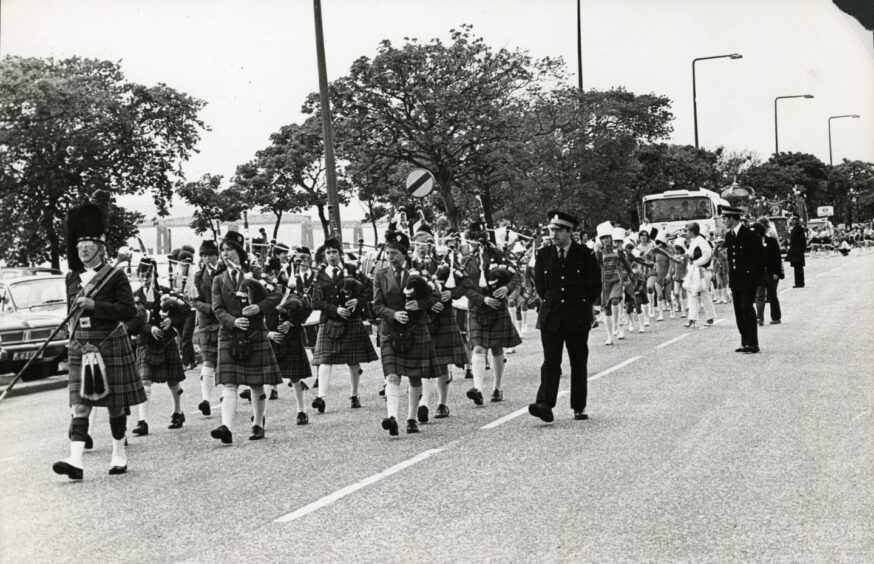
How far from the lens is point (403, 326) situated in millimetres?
10508

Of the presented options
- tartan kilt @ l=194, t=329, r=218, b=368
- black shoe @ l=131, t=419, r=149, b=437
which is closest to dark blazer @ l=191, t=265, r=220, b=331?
tartan kilt @ l=194, t=329, r=218, b=368

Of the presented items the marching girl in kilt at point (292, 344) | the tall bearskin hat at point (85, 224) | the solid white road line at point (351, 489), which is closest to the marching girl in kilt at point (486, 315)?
the marching girl in kilt at point (292, 344)

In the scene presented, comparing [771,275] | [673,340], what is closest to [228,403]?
[673,340]

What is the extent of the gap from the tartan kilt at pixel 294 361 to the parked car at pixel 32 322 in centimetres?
674

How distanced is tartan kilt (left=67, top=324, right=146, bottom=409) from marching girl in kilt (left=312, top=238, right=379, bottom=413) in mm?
3600

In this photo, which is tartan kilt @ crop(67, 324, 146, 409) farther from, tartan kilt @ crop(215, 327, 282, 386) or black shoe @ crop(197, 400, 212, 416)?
black shoe @ crop(197, 400, 212, 416)

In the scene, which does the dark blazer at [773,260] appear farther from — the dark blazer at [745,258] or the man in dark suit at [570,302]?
the man in dark suit at [570,302]

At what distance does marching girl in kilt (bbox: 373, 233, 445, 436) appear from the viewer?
1041cm

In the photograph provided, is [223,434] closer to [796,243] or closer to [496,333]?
[496,333]

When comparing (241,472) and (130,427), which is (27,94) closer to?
(130,427)

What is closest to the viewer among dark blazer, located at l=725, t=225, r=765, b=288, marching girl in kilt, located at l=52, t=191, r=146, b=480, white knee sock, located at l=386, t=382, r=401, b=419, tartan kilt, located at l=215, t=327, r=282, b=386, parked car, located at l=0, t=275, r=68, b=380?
marching girl in kilt, located at l=52, t=191, r=146, b=480

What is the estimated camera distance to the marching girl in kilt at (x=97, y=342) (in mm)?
8984

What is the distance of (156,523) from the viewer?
7.23 meters

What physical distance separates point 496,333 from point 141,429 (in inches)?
155
